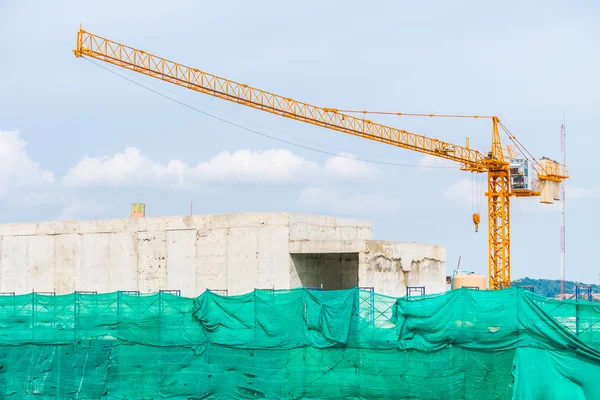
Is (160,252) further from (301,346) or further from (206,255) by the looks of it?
(301,346)

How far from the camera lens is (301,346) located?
22984 mm

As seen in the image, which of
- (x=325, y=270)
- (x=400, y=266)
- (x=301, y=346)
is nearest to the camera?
(x=301, y=346)

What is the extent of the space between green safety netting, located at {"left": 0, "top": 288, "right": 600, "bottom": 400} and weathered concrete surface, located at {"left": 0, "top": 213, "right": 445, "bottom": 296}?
12466 mm

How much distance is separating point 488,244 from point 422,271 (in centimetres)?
4708

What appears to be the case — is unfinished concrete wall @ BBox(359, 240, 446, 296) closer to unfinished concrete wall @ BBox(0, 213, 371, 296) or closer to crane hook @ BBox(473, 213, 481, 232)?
unfinished concrete wall @ BBox(0, 213, 371, 296)

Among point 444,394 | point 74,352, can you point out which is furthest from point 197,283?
point 444,394

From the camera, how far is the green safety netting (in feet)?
65.8

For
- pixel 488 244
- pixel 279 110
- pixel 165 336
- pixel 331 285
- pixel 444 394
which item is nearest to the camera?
pixel 444 394

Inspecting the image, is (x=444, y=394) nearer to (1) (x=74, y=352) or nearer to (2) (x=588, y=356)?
(2) (x=588, y=356)

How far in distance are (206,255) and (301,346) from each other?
1720cm

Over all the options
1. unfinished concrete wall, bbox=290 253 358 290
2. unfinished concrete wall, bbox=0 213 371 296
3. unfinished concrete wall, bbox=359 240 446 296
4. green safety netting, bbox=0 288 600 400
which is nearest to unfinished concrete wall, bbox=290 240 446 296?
unfinished concrete wall, bbox=359 240 446 296

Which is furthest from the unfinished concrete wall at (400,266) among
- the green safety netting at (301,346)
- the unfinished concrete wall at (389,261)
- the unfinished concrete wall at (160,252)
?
the green safety netting at (301,346)

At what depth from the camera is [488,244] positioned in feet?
285

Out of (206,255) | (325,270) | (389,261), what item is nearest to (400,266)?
(389,261)
